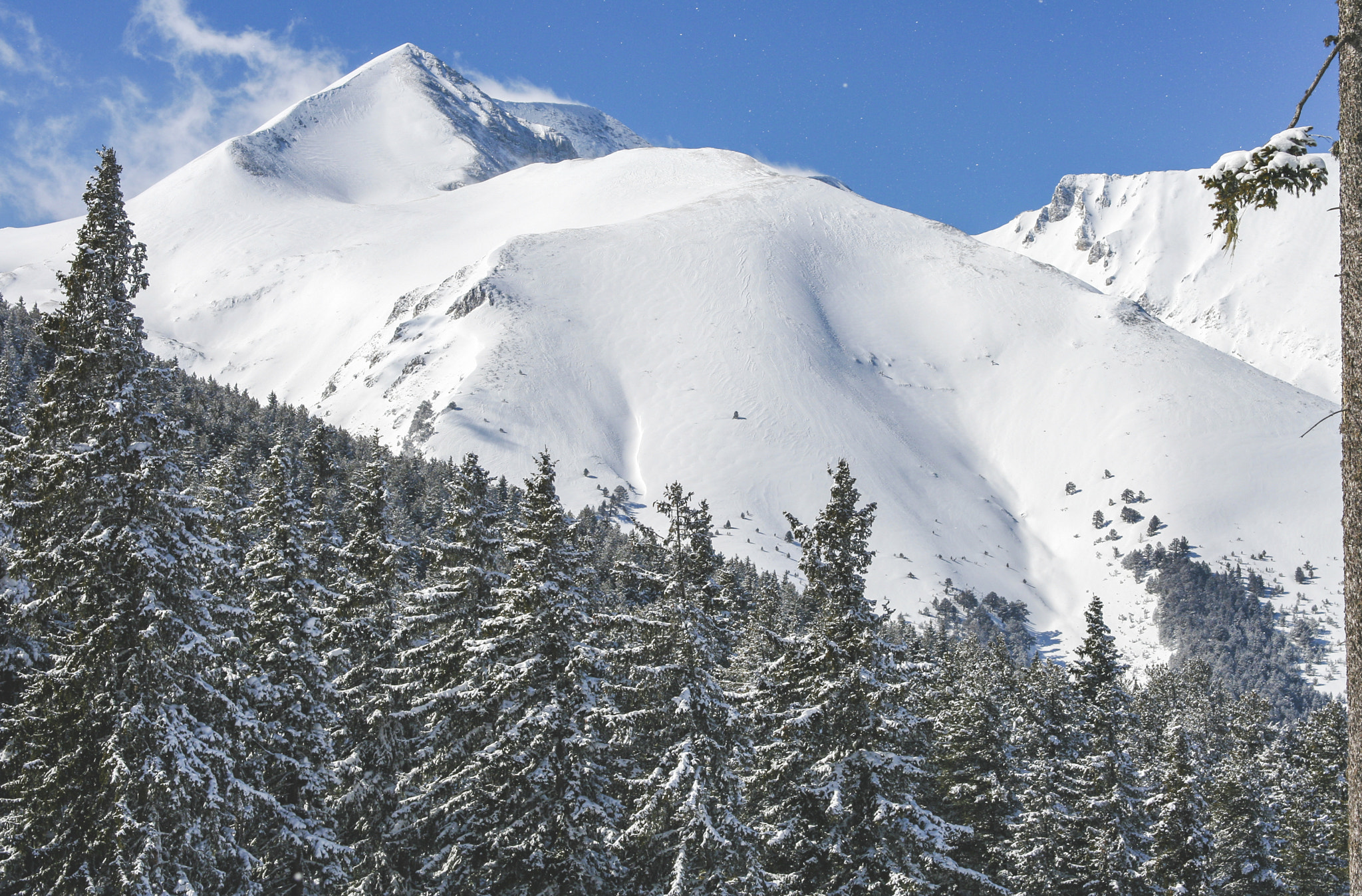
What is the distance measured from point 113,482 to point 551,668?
33.5 ft

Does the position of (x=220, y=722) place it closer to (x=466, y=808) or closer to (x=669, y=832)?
(x=466, y=808)

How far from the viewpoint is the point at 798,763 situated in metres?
22.0

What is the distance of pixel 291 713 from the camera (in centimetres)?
2183

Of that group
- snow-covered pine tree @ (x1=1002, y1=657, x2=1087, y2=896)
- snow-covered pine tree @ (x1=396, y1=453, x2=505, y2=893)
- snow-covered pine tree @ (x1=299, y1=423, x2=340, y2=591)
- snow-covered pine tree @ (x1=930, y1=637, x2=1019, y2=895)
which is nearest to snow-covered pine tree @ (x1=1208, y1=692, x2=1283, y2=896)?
snow-covered pine tree @ (x1=930, y1=637, x2=1019, y2=895)

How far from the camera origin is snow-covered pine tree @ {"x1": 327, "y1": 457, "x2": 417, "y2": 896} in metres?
23.4

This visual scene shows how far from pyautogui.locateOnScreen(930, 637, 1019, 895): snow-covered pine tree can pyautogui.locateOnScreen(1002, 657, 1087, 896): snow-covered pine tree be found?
77 cm

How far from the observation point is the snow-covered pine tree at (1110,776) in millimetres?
30109

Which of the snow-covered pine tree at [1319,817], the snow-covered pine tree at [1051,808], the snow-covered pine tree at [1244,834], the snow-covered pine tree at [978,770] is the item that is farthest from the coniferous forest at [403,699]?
the snow-covered pine tree at [1319,817]

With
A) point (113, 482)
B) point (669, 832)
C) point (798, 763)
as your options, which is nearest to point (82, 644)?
point (113, 482)

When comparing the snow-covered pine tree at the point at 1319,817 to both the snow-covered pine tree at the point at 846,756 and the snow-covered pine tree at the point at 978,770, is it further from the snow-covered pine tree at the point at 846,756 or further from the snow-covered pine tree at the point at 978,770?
the snow-covered pine tree at the point at 846,756

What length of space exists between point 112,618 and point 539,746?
9.42 m

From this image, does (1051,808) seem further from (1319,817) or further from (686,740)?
(1319,817)

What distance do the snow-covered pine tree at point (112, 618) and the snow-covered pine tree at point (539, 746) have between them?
604cm

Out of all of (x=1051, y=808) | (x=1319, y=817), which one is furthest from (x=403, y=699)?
(x=1319, y=817)
